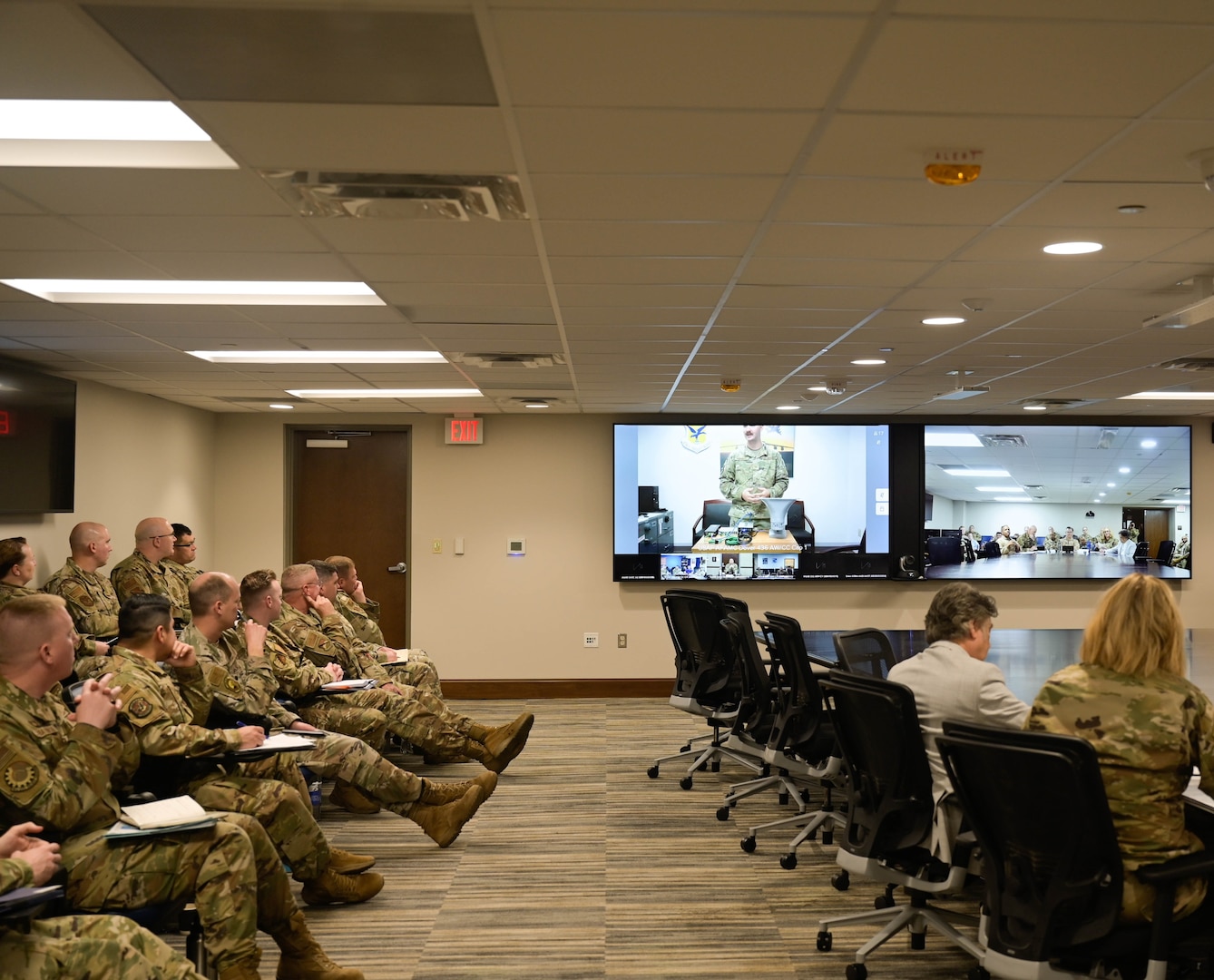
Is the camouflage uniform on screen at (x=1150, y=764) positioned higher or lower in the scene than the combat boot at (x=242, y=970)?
higher

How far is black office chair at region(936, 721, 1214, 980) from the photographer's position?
2.48 metres

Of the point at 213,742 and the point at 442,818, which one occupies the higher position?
the point at 213,742

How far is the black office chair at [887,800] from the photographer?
328 cm

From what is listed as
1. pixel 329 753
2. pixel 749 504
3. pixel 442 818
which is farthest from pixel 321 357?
pixel 749 504

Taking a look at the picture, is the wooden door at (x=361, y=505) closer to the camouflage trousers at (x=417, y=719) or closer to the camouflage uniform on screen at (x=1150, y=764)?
the camouflage trousers at (x=417, y=719)

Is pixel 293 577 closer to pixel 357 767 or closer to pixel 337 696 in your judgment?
pixel 337 696

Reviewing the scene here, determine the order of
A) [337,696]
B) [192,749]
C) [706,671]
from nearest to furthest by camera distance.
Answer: [192,749] < [337,696] < [706,671]

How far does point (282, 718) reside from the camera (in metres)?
4.55

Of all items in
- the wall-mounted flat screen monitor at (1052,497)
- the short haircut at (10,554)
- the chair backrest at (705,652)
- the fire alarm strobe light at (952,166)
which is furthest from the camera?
the wall-mounted flat screen monitor at (1052,497)

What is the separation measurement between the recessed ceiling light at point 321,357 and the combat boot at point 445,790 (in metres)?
2.38

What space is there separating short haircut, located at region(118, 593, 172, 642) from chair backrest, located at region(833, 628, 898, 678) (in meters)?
2.75

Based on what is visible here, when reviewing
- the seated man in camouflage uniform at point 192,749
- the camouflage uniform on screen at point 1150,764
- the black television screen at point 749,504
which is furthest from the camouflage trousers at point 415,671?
the camouflage uniform on screen at point 1150,764

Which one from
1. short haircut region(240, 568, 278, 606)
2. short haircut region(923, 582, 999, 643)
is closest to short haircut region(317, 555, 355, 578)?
short haircut region(240, 568, 278, 606)

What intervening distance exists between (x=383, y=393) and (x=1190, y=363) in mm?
5448
